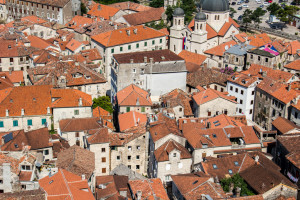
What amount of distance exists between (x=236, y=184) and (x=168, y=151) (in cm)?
1164

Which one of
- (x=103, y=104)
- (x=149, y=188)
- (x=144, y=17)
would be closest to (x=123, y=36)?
(x=103, y=104)

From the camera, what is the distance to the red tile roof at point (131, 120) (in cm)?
7831

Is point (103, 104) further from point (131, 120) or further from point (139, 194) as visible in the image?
point (139, 194)

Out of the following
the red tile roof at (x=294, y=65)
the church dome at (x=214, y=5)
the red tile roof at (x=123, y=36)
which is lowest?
the red tile roof at (x=294, y=65)

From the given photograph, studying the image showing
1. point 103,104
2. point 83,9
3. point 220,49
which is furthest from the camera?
point 83,9

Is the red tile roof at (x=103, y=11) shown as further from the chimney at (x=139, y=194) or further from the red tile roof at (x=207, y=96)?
the chimney at (x=139, y=194)

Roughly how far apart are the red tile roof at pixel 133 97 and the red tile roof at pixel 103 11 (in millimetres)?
55150

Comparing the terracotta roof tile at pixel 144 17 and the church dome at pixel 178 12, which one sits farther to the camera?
the terracotta roof tile at pixel 144 17

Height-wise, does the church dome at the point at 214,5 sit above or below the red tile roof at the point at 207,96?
above

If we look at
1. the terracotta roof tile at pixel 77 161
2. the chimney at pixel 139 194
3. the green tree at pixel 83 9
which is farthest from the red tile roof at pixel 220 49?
the green tree at pixel 83 9

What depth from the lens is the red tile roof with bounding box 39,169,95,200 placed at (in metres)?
55.6

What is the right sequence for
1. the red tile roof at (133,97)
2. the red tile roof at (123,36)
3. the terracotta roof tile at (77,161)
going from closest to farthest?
the terracotta roof tile at (77,161), the red tile roof at (133,97), the red tile roof at (123,36)

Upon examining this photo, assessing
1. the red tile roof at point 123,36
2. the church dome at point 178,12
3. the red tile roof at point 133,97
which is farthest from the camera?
the church dome at point 178,12

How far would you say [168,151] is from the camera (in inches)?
2638
